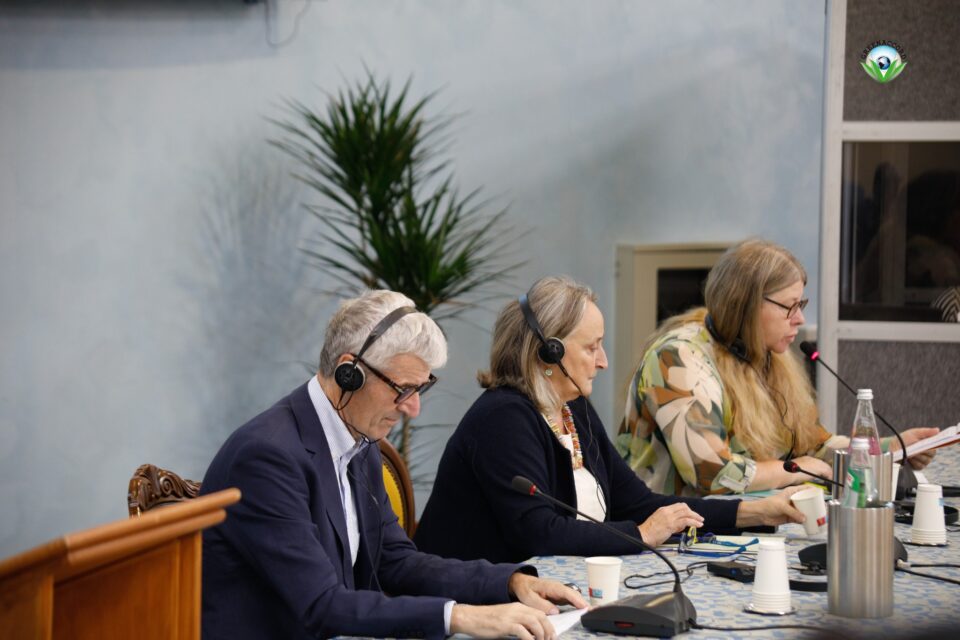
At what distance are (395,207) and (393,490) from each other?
173cm

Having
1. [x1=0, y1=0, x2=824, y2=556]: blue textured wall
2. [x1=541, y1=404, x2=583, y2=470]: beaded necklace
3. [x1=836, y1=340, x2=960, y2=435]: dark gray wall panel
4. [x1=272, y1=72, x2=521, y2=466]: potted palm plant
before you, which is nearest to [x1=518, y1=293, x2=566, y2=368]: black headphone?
[x1=541, y1=404, x2=583, y2=470]: beaded necklace

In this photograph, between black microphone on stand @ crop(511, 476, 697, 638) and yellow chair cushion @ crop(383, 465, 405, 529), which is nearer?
black microphone on stand @ crop(511, 476, 697, 638)

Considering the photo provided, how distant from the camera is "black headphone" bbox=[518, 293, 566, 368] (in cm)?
226

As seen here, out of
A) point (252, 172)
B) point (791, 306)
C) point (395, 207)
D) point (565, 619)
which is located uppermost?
point (252, 172)

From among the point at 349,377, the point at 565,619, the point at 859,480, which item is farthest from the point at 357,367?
the point at 859,480

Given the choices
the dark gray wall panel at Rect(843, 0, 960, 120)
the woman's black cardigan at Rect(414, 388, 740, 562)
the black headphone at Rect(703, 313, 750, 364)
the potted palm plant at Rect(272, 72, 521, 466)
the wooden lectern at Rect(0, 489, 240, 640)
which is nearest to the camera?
the wooden lectern at Rect(0, 489, 240, 640)

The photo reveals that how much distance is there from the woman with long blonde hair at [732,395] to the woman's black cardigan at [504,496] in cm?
27

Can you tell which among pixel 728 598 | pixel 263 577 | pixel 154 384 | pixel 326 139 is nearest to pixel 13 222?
pixel 154 384

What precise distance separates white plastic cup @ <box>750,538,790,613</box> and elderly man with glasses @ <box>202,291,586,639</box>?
0.25 metres

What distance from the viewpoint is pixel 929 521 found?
2168 mm

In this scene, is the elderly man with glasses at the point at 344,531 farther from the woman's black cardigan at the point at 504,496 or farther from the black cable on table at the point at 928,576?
the black cable on table at the point at 928,576

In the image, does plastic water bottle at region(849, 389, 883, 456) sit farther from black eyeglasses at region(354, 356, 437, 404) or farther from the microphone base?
black eyeglasses at region(354, 356, 437, 404)

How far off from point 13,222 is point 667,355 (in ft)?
8.52

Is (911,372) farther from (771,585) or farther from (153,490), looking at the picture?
(153,490)
